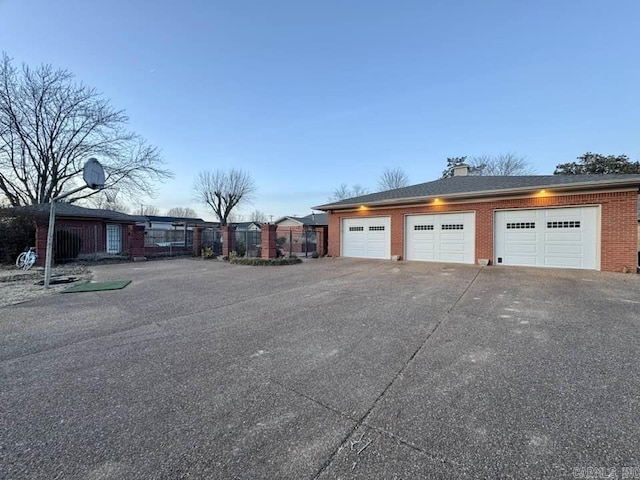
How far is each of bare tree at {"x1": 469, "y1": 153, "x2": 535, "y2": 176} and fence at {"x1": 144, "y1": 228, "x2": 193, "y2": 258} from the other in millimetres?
29762

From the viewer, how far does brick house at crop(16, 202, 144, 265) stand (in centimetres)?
1338

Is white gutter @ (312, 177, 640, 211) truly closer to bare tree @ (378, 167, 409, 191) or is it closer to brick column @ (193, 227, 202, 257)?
brick column @ (193, 227, 202, 257)

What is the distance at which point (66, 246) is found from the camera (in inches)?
547

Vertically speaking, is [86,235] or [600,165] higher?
[600,165]

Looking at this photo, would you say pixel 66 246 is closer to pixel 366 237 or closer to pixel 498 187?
pixel 366 237

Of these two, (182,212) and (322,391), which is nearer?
(322,391)

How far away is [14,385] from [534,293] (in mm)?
8361

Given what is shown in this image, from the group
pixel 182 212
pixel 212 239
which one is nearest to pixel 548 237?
pixel 212 239

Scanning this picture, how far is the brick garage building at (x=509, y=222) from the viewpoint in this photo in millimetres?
9000

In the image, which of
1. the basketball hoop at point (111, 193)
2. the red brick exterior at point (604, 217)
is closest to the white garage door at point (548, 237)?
the red brick exterior at point (604, 217)

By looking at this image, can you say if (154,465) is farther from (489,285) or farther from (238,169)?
(238,169)

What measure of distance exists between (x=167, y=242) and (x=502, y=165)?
34259 mm

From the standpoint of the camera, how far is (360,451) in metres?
1.76

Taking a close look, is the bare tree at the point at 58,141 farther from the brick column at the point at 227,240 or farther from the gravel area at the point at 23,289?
the gravel area at the point at 23,289
